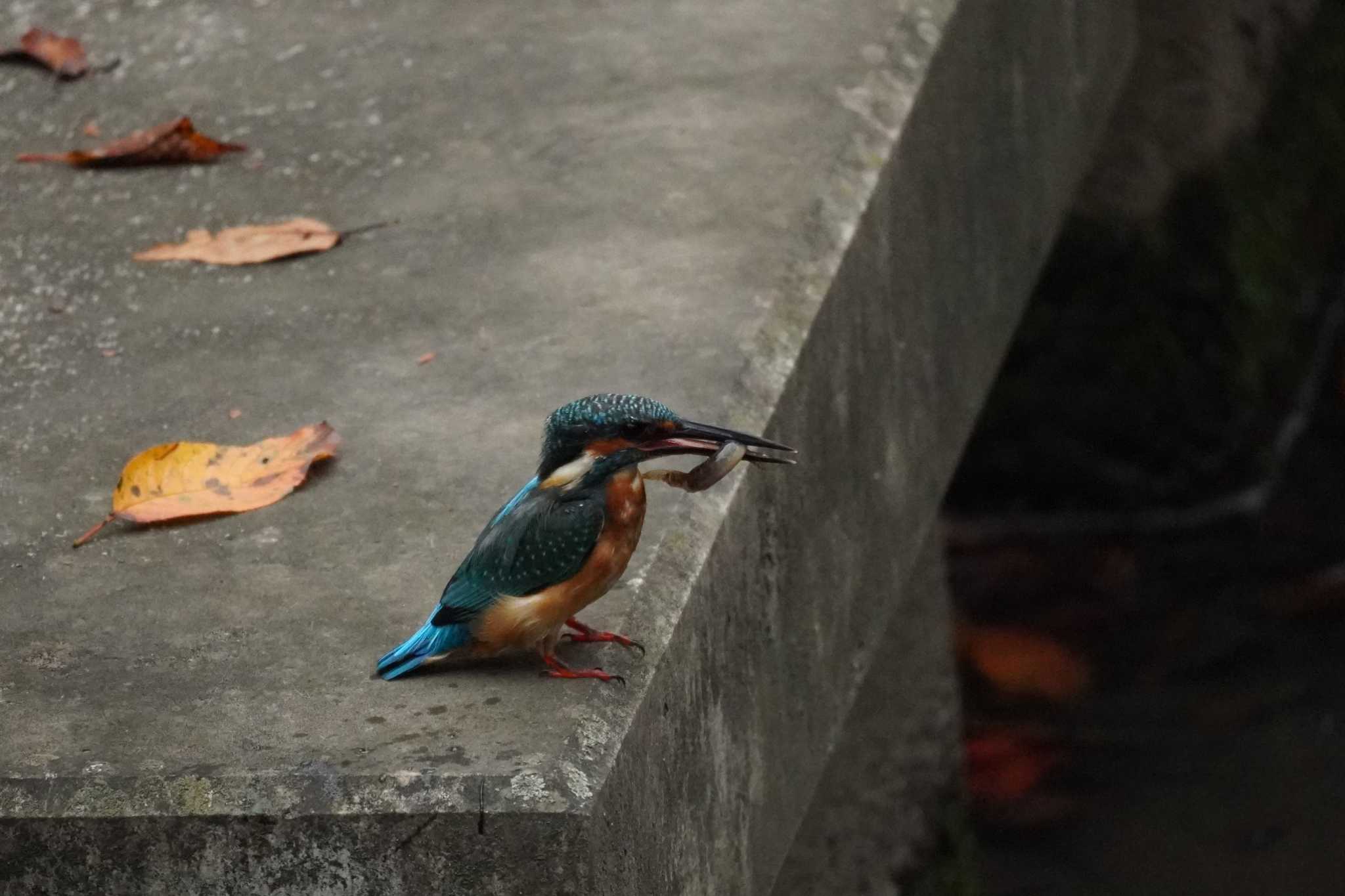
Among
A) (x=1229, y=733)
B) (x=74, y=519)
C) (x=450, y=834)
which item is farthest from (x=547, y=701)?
(x=1229, y=733)

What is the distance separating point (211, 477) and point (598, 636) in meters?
0.61

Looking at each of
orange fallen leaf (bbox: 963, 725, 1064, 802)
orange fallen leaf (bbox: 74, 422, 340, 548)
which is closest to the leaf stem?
orange fallen leaf (bbox: 74, 422, 340, 548)

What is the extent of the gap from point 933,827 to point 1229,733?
3.06ft

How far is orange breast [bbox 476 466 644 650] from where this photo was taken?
1.79m

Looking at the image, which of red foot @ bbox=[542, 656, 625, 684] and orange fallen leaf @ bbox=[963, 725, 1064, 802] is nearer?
red foot @ bbox=[542, 656, 625, 684]

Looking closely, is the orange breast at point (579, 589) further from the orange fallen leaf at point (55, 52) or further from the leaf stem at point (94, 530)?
the orange fallen leaf at point (55, 52)

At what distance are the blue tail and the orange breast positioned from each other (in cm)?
2

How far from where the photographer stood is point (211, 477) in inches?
87.7

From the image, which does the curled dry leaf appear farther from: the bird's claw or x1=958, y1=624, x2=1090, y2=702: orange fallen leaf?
x1=958, y1=624, x2=1090, y2=702: orange fallen leaf

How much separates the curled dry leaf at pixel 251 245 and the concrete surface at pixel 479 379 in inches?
1.3

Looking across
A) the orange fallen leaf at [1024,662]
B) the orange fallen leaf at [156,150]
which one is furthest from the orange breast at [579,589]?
the orange fallen leaf at [1024,662]

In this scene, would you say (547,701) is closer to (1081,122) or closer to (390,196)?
(390,196)

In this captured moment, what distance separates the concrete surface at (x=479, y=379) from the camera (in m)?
1.69

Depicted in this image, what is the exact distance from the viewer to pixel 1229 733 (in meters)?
4.67
